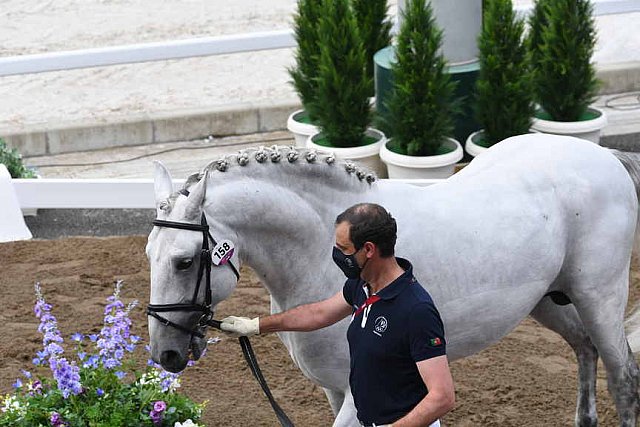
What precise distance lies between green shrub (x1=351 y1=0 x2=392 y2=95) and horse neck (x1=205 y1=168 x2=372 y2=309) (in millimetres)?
5393

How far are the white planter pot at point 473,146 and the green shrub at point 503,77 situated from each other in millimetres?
135

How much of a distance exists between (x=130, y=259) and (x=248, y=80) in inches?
215

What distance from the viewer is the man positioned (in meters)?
3.83

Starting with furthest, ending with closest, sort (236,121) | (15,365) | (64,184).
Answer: (236,121), (64,184), (15,365)

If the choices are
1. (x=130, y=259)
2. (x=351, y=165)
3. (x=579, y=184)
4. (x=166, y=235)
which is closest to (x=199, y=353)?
(x=166, y=235)

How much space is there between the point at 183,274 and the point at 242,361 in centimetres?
261

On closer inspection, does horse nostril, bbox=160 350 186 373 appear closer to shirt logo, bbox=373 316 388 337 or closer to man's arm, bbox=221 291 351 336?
man's arm, bbox=221 291 351 336

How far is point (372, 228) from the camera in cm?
391

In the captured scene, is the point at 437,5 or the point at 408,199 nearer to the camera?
the point at 408,199

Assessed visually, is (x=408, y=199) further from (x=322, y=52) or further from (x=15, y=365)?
(x=322, y=52)

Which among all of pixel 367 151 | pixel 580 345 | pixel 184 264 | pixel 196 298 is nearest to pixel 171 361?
pixel 196 298

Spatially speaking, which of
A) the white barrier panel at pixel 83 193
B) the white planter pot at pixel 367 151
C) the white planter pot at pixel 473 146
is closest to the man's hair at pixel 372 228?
the white barrier panel at pixel 83 193

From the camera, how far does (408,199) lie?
5.00 m

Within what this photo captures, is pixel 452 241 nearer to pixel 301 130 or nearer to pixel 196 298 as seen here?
pixel 196 298
